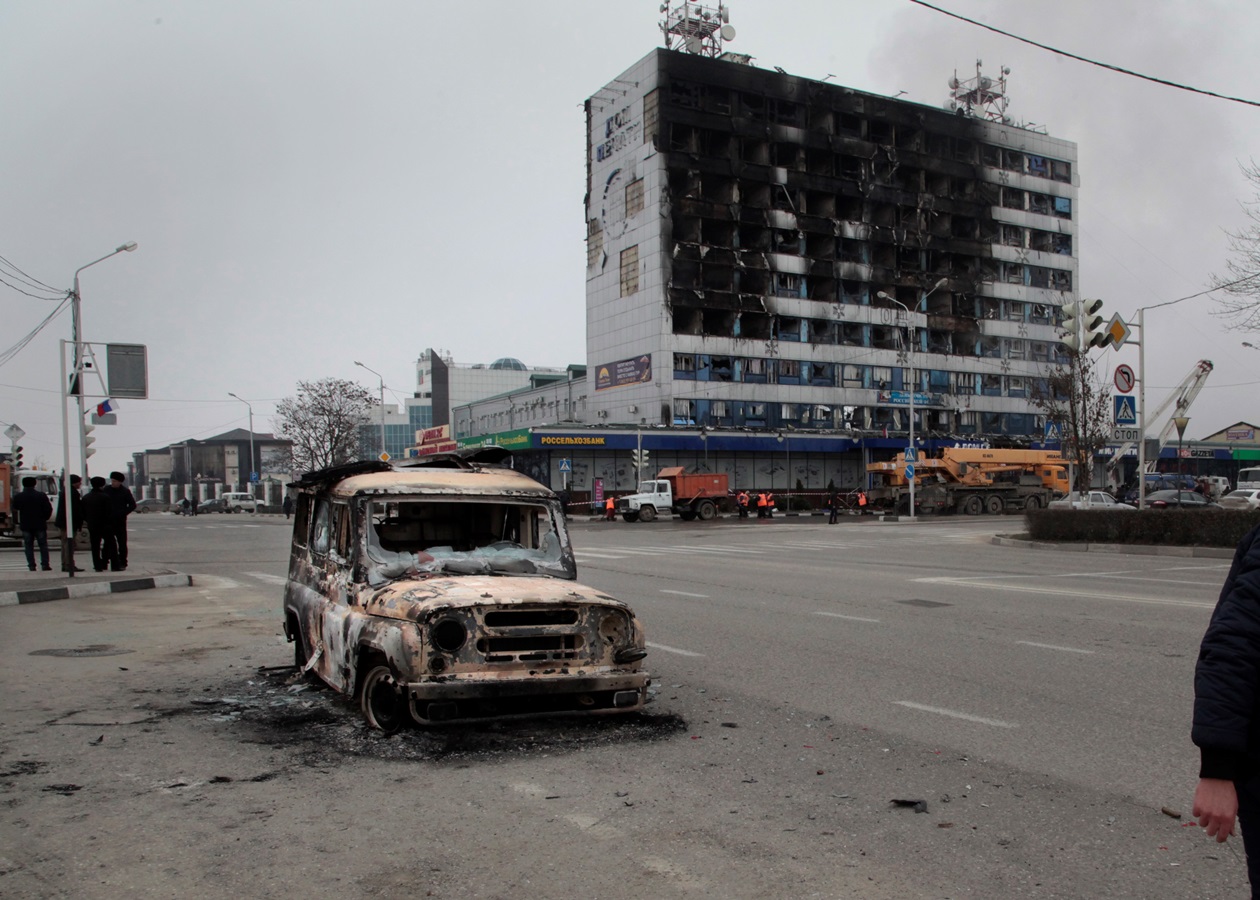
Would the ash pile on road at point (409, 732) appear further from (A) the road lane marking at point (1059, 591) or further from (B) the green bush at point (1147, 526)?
(B) the green bush at point (1147, 526)

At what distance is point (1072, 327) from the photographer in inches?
819

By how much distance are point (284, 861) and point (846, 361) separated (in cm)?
7213

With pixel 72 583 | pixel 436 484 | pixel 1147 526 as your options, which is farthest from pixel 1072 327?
pixel 72 583

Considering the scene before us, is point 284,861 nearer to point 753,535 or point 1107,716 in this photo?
point 1107,716

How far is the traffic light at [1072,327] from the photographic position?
20.5 metres

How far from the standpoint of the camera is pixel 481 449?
9023 mm

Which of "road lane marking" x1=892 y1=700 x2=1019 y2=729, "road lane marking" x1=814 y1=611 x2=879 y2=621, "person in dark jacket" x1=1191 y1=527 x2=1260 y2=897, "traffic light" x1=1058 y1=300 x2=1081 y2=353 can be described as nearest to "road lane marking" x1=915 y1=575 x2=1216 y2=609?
"road lane marking" x1=814 y1=611 x2=879 y2=621

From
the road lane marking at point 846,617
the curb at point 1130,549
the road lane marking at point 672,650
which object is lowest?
the curb at point 1130,549

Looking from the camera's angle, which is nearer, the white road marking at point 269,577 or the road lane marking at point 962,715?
the road lane marking at point 962,715

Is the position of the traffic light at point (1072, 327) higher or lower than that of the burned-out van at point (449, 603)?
higher

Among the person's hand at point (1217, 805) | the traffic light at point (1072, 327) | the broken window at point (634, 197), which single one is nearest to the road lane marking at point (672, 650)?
the person's hand at point (1217, 805)

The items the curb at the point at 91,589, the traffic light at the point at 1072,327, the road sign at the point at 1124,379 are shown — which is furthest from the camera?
the road sign at the point at 1124,379

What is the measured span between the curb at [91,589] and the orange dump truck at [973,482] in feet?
126

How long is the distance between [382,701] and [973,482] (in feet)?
158
